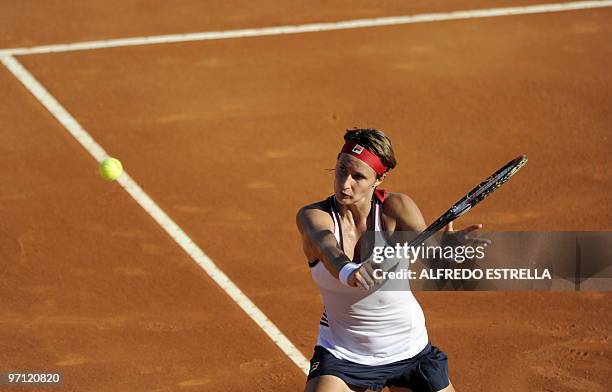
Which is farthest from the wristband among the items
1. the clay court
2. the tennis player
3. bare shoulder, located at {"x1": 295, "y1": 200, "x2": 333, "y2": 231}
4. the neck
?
the clay court

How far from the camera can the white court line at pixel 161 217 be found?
28.5 feet

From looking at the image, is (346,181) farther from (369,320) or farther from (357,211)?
(369,320)

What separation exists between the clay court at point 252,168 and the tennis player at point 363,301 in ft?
6.40

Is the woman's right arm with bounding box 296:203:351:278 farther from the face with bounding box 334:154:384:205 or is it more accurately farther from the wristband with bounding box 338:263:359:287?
the face with bounding box 334:154:384:205

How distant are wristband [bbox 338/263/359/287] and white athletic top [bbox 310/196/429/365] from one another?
1.08 feet

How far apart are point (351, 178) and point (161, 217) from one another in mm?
4295

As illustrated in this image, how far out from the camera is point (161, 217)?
10.1 m

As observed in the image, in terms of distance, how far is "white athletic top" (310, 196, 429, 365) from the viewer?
621cm

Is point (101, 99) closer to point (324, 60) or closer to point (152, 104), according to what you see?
point (152, 104)

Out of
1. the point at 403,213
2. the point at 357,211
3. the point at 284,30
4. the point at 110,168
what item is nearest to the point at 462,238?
the point at 403,213

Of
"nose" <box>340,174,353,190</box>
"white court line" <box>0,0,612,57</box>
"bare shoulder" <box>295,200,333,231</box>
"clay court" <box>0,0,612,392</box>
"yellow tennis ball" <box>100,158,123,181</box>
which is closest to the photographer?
"nose" <box>340,174,353,190</box>

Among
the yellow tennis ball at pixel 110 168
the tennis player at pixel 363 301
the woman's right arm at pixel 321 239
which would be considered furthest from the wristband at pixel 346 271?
the yellow tennis ball at pixel 110 168

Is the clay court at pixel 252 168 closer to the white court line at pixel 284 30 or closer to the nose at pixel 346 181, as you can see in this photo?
the white court line at pixel 284 30

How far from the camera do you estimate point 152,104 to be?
1183 centimetres
